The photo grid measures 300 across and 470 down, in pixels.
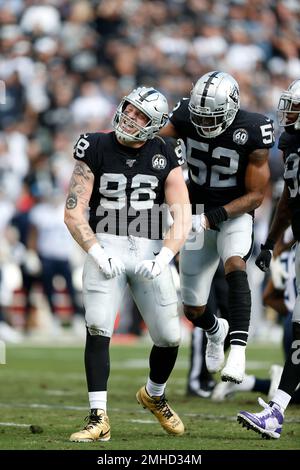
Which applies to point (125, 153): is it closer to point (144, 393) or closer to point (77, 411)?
point (144, 393)

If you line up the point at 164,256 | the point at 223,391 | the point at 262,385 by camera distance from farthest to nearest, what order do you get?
the point at 223,391 → the point at 262,385 → the point at 164,256

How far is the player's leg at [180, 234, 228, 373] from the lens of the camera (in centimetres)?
634

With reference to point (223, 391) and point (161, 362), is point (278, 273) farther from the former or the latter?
point (161, 362)

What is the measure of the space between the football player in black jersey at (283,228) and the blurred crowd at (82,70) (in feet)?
24.0

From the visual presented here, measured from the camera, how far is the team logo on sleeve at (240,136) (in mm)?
6012

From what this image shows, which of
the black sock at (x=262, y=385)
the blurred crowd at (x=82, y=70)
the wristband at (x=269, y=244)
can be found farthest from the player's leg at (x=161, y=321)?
the blurred crowd at (x=82, y=70)

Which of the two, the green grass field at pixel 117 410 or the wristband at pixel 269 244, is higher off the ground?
the wristband at pixel 269 244

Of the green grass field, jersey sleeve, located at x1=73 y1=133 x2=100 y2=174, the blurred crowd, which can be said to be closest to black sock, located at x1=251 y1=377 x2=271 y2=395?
the green grass field

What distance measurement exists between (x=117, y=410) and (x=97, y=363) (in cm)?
152

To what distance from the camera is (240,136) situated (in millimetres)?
6020

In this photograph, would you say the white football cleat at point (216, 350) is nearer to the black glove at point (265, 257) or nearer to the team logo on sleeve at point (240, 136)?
the black glove at point (265, 257)

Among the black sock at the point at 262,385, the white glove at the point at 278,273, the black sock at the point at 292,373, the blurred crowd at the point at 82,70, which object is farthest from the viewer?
the blurred crowd at the point at 82,70

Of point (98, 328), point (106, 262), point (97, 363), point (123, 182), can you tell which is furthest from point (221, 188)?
point (97, 363)

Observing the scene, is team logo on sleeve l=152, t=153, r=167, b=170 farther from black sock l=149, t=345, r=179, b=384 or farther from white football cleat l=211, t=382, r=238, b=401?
white football cleat l=211, t=382, r=238, b=401
